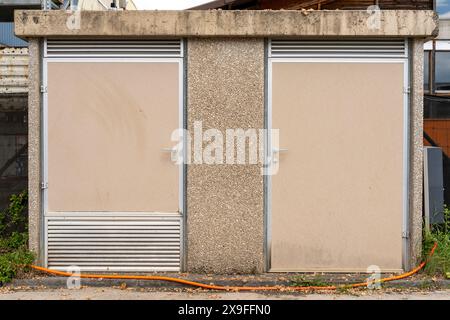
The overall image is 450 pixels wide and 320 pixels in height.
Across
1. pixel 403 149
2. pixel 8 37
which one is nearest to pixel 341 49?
pixel 403 149

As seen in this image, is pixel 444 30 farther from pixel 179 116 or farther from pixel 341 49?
pixel 179 116

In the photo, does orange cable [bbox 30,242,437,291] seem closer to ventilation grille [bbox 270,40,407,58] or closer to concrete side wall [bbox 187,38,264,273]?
concrete side wall [bbox 187,38,264,273]

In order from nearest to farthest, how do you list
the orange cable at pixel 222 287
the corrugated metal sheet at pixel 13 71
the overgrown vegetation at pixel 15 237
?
the orange cable at pixel 222 287 → the overgrown vegetation at pixel 15 237 → the corrugated metal sheet at pixel 13 71

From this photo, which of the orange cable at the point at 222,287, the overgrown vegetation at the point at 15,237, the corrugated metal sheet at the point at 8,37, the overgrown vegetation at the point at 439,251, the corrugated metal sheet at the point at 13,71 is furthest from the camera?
the corrugated metal sheet at the point at 8,37

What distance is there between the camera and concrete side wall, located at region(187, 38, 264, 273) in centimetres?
542

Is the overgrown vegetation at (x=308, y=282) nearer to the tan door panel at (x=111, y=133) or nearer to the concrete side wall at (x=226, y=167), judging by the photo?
the concrete side wall at (x=226, y=167)

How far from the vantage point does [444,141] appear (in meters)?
6.91

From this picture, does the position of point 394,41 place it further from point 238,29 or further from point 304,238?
point 304,238

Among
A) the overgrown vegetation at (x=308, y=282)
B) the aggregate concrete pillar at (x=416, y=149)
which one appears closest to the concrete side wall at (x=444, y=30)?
the aggregate concrete pillar at (x=416, y=149)

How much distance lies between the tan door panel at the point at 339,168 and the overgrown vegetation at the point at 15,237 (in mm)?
2823

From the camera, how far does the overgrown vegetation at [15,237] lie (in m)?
5.30

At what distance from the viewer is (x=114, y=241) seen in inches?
214

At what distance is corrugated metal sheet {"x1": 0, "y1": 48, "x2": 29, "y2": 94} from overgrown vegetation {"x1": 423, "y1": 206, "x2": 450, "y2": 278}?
5.51 meters

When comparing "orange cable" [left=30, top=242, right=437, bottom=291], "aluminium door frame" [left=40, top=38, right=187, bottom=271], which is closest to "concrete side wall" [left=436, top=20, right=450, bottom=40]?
"orange cable" [left=30, top=242, right=437, bottom=291]
